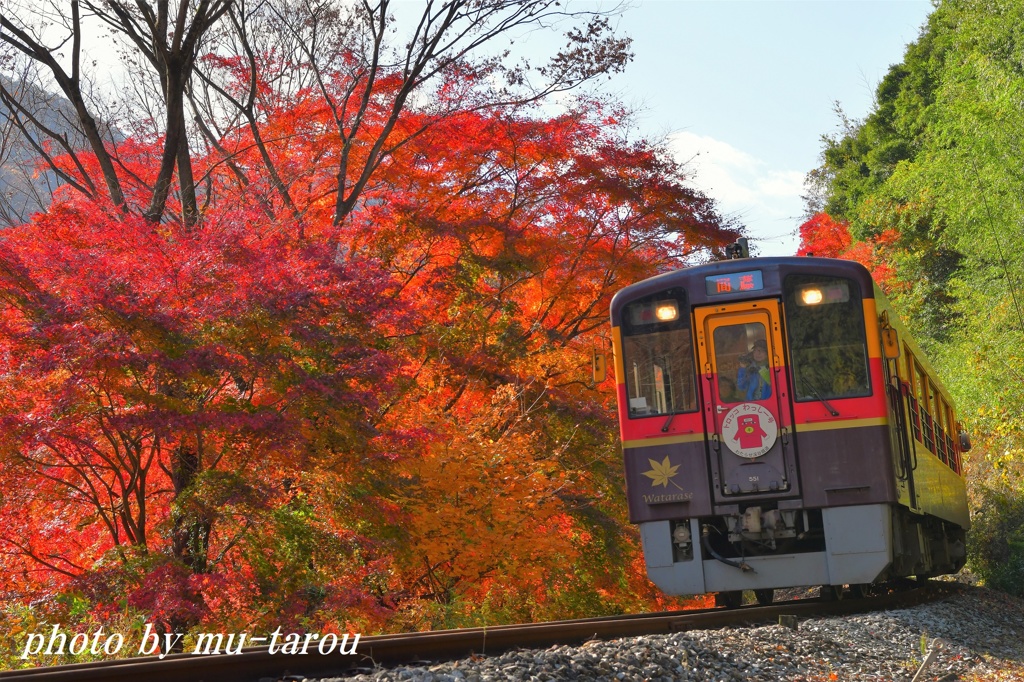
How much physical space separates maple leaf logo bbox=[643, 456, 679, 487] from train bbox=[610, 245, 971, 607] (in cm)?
1

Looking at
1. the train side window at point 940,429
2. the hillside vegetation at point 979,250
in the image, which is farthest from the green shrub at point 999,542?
the train side window at point 940,429

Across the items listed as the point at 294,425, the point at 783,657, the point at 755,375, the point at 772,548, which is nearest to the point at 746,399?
the point at 755,375

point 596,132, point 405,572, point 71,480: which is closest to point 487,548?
point 405,572

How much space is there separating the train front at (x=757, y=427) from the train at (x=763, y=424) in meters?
0.01

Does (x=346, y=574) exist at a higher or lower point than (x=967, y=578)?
higher

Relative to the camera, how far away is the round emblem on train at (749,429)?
29.0 feet

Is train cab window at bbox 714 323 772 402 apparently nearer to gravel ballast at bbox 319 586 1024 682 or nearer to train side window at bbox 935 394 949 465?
gravel ballast at bbox 319 586 1024 682

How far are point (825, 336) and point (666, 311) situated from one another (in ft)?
4.53

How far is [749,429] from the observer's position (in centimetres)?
890

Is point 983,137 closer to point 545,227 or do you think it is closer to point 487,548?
point 545,227

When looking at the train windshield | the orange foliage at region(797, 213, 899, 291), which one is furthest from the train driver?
the orange foliage at region(797, 213, 899, 291)

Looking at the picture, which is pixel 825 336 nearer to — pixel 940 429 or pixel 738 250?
pixel 738 250

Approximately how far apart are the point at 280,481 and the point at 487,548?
2873 mm

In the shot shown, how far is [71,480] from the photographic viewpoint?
28.9 ft
